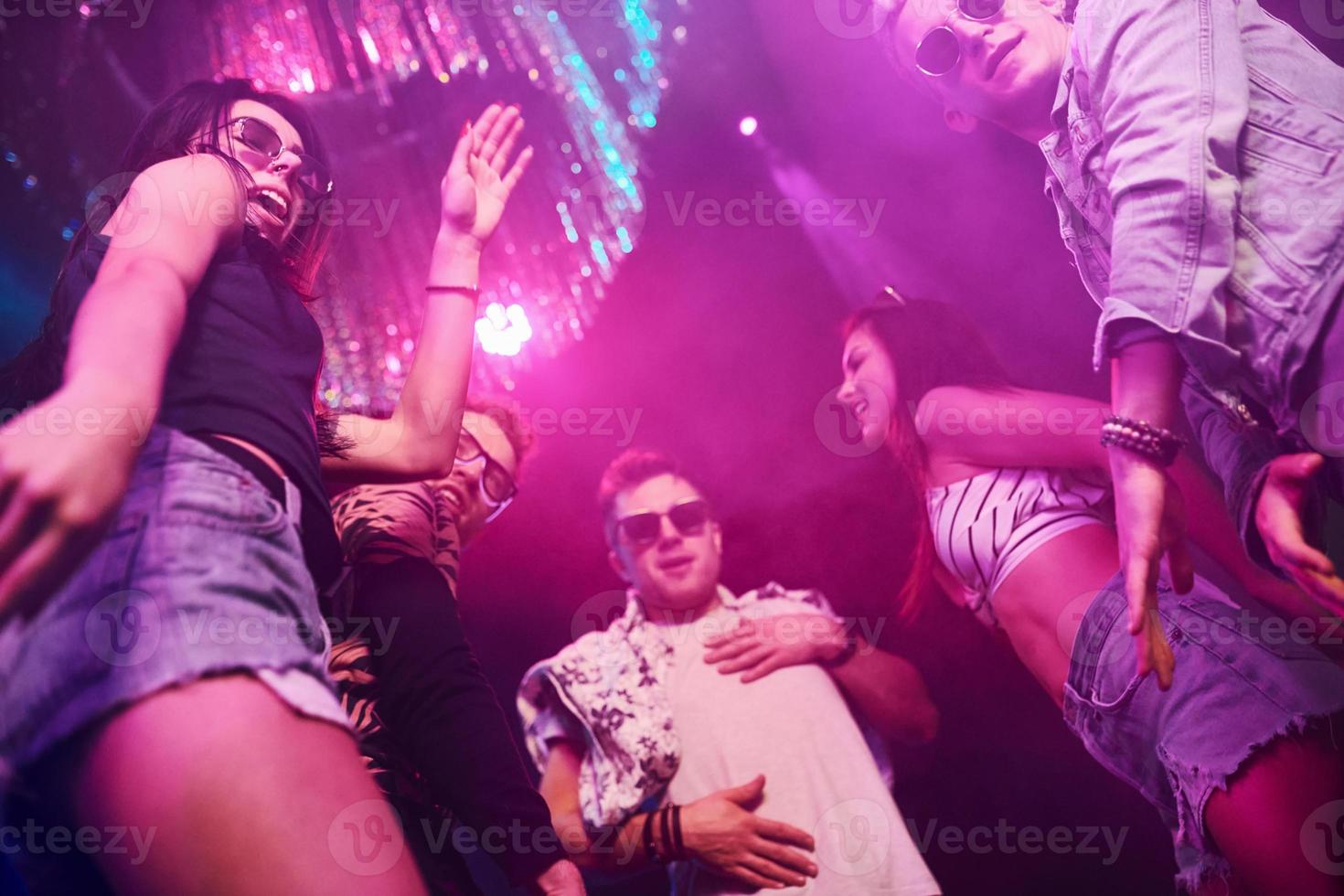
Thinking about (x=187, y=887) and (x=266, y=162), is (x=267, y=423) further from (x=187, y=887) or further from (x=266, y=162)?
(x=266, y=162)

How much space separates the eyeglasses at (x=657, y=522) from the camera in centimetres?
223

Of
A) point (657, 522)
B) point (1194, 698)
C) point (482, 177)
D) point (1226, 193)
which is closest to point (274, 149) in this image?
point (482, 177)

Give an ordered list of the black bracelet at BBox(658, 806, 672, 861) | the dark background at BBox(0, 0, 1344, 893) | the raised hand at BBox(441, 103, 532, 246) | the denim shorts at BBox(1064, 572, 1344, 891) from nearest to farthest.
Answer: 1. the denim shorts at BBox(1064, 572, 1344, 891)
2. the raised hand at BBox(441, 103, 532, 246)
3. the black bracelet at BBox(658, 806, 672, 861)
4. the dark background at BBox(0, 0, 1344, 893)

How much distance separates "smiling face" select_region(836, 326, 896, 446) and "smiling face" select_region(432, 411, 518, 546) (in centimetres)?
94

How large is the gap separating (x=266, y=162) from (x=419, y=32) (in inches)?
48.9

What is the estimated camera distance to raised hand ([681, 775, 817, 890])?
1.80 metres

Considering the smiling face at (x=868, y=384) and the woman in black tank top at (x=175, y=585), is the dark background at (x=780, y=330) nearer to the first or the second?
the smiling face at (x=868, y=384)

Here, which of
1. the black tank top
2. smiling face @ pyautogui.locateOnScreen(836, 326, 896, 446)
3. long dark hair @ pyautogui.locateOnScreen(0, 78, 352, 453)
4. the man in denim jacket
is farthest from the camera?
smiling face @ pyautogui.locateOnScreen(836, 326, 896, 446)

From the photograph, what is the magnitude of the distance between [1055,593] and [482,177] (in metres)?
1.55

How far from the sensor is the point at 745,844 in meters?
1.81

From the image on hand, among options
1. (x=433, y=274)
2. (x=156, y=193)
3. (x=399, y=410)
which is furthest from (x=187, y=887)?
(x=433, y=274)

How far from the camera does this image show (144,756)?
788 millimetres

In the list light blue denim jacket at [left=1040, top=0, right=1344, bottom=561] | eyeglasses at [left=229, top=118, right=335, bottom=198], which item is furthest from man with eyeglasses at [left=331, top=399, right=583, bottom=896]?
light blue denim jacket at [left=1040, top=0, right=1344, bottom=561]

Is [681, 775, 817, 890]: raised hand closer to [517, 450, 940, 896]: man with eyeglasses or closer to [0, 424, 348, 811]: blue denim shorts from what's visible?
[517, 450, 940, 896]: man with eyeglasses
